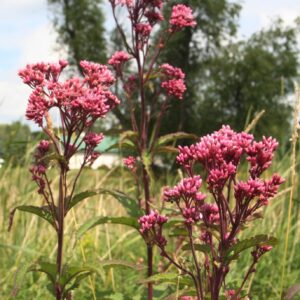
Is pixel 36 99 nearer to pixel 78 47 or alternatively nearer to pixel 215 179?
pixel 215 179

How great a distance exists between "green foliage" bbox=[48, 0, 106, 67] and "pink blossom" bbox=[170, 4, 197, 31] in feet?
111

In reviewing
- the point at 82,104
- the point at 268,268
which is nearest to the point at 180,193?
the point at 82,104

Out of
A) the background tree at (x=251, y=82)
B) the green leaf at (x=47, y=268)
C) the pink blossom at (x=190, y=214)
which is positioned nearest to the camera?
the pink blossom at (x=190, y=214)

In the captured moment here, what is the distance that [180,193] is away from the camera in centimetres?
207

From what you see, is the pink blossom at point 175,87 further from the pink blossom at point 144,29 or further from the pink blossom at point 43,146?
the pink blossom at point 43,146

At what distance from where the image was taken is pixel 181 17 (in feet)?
11.1

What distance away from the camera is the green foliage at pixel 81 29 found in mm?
37250

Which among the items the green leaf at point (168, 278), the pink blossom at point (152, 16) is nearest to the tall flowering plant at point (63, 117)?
the green leaf at point (168, 278)

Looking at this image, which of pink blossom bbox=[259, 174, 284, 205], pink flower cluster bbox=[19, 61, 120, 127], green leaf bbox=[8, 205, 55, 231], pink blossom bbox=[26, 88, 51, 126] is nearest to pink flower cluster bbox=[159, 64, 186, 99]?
pink flower cluster bbox=[19, 61, 120, 127]

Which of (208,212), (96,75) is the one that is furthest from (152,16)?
(208,212)

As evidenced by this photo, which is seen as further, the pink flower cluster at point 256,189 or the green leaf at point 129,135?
the green leaf at point 129,135

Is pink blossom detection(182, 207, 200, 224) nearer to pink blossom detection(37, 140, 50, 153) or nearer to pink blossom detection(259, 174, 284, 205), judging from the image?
pink blossom detection(259, 174, 284, 205)

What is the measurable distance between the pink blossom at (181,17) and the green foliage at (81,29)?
111ft

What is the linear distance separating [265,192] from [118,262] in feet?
2.52
